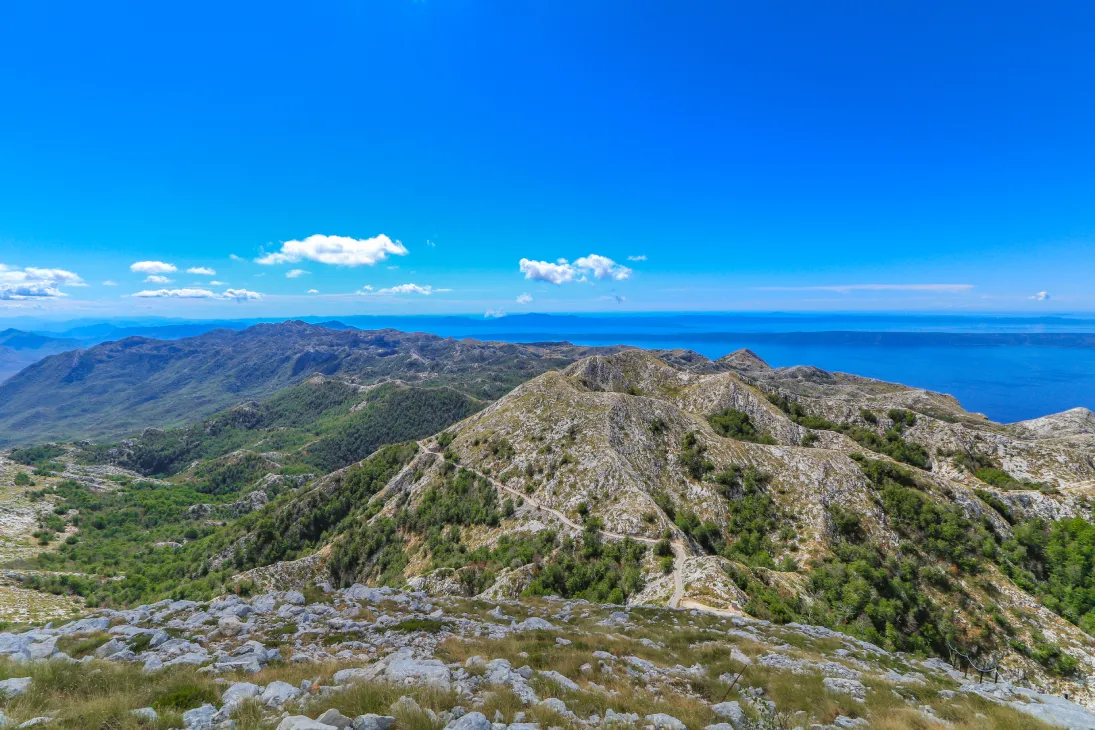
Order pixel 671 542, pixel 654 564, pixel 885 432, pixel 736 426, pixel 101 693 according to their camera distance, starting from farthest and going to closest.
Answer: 1. pixel 736 426
2. pixel 885 432
3. pixel 671 542
4. pixel 654 564
5. pixel 101 693

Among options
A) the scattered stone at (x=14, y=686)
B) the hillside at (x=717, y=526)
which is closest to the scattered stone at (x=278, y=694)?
the scattered stone at (x=14, y=686)

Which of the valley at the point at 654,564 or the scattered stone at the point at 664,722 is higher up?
the scattered stone at the point at 664,722

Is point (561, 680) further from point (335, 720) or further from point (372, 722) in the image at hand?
point (335, 720)

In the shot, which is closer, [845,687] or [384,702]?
[384,702]

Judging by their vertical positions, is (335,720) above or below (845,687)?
above

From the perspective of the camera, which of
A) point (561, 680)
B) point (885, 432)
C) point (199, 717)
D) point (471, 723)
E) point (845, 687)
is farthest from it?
point (885, 432)

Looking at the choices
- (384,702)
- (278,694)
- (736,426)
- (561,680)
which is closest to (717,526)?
(736,426)

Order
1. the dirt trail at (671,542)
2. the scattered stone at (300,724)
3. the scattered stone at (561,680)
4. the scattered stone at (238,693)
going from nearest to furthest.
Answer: the scattered stone at (300,724)
the scattered stone at (238,693)
the scattered stone at (561,680)
the dirt trail at (671,542)

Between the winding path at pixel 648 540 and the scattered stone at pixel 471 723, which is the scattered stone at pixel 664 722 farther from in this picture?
the winding path at pixel 648 540
